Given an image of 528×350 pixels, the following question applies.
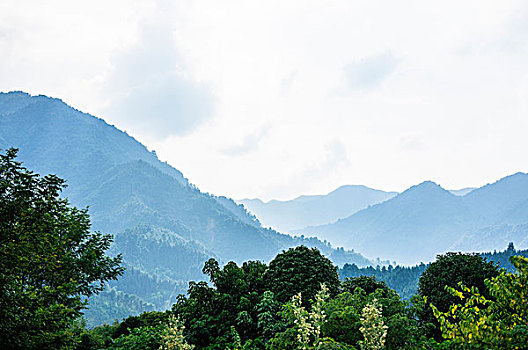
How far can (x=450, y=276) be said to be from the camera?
60.8ft

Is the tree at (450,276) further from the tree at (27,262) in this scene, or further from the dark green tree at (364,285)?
the tree at (27,262)

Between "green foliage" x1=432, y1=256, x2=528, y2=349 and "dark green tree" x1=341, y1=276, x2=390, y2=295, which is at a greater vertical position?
"dark green tree" x1=341, y1=276, x2=390, y2=295

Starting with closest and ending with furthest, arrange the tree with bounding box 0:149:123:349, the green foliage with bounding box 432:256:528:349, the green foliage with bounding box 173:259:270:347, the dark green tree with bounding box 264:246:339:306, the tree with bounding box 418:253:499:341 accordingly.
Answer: the green foliage with bounding box 432:256:528:349
the tree with bounding box 0:149:123:349
the green foliage with bounding box 173:259:270:347
the dark green tree with bounding box 264:246:339:306
the tree with bounding box 418:253:499:341

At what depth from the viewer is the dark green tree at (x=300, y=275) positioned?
14.0 meters

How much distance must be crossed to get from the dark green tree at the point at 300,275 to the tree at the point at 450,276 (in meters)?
5.11

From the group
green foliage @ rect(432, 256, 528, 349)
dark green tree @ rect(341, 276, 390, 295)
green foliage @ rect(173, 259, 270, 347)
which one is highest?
dark green tree @ rect(341, 276, 390, 295)

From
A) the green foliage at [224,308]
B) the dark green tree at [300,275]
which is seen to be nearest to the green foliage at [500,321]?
the green foliage at [224,308]

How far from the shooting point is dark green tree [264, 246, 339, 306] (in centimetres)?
1400

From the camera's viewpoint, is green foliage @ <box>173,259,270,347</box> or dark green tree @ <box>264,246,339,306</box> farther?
dark green tree @ <box>264,246,339,306</box>

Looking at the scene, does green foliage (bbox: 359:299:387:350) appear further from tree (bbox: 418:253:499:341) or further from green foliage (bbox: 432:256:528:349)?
tree (bbox: 418:253:499:341)

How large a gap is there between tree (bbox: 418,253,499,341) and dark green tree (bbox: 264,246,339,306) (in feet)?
16.8

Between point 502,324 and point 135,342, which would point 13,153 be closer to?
point 135,342

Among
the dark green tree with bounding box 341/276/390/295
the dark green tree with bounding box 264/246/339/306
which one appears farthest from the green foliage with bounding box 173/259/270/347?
the dark green tree with bounding box 341/276/390/295

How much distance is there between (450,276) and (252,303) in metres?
10.3
